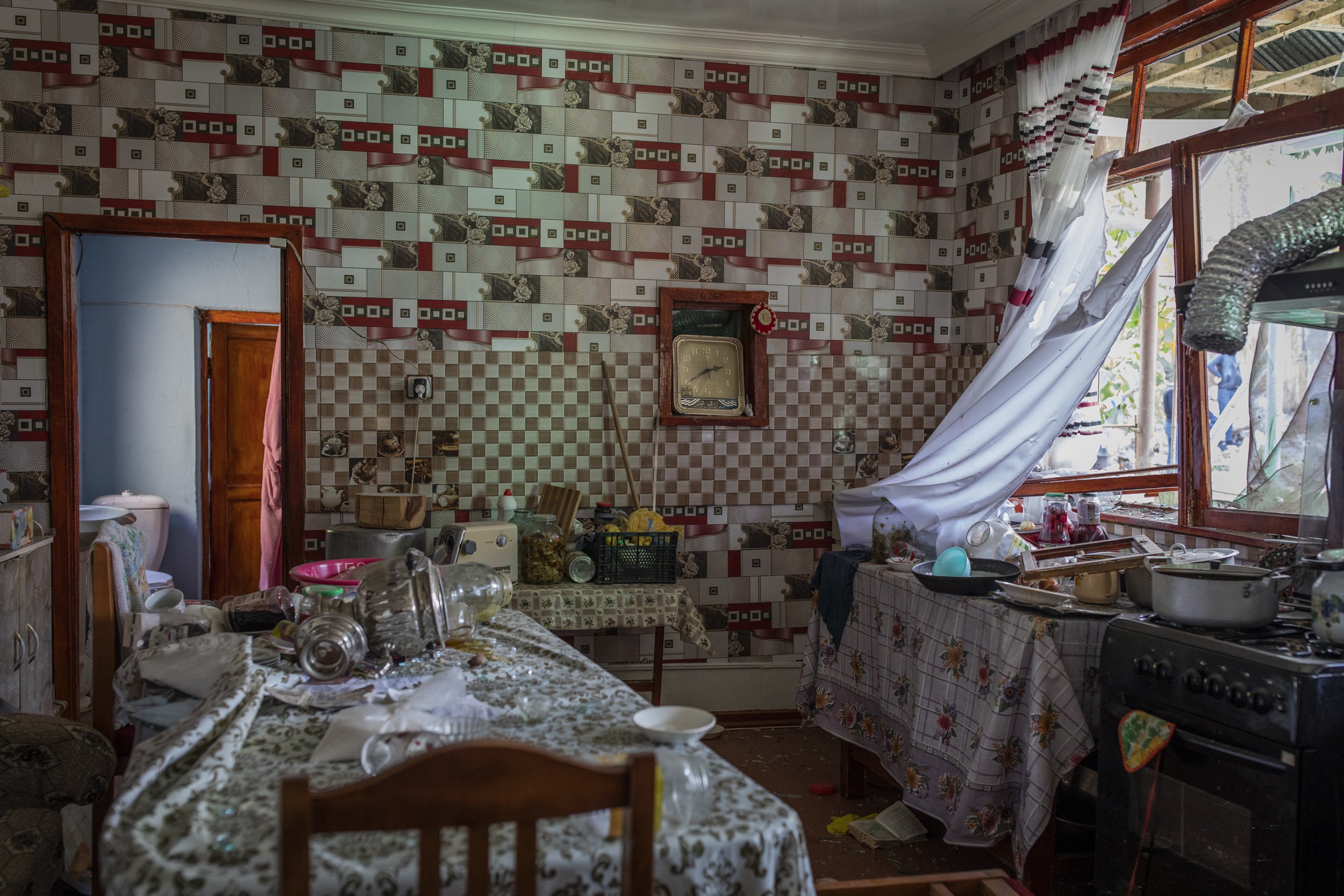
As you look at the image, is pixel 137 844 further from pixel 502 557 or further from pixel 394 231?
pixel 394 231

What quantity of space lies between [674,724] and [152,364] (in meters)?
6.19

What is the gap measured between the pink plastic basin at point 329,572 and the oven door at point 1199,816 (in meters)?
2.14

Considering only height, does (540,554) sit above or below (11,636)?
above

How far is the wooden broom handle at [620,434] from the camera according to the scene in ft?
14.6

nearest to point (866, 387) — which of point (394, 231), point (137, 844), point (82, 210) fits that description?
point (394, 231)

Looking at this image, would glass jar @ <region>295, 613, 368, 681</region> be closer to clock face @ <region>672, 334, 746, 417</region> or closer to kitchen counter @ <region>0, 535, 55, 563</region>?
kitchen counter @ <region>0, 535, 55, 563</region>

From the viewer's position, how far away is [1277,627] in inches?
90.8

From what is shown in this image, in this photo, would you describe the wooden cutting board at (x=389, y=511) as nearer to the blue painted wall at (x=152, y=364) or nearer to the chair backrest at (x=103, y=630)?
the chair backrest at (x=103, y=630)

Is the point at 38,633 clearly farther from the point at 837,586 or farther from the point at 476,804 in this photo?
the point at 476,804

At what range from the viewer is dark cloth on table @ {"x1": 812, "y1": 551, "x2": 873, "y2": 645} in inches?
150

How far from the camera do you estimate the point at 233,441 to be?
6.70 meters

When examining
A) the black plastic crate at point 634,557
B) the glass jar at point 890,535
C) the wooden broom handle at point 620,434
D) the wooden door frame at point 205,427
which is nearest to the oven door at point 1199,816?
the glass jar at point 890,535

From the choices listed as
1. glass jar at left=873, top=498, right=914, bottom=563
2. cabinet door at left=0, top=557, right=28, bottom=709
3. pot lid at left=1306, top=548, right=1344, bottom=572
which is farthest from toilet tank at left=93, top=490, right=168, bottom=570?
pot lid at left=1306, top=548, right=1344, bottom=572

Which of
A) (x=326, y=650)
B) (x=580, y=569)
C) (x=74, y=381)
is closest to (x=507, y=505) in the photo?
(x=580, y=569)
